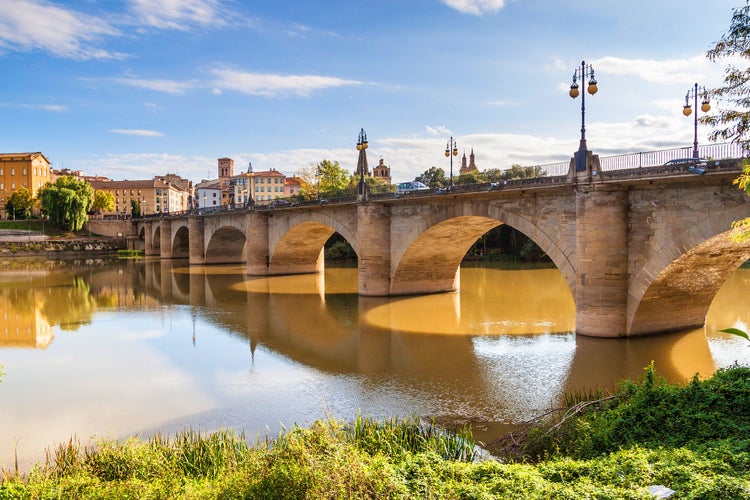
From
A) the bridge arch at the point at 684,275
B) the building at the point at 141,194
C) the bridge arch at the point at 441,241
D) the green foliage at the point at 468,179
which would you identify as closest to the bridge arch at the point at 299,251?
the bridge arch at the point at 441,241

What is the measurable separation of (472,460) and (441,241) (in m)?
20.6

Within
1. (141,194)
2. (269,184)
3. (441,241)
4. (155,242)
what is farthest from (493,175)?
(141,194)

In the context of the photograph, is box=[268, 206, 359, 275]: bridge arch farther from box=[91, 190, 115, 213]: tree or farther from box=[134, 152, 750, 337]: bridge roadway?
box=[91, 190, 115, 213]: tree

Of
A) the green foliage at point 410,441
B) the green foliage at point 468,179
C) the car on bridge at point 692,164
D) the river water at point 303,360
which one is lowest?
the river water at point 303,360

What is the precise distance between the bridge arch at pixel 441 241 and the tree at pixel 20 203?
83.8 metres

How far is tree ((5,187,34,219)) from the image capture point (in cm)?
9175

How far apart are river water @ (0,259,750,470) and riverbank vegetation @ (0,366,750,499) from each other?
5.83 ft

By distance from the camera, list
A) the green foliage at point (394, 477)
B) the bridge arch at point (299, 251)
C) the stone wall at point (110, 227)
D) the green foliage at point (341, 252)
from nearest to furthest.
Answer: the green foliage at point (394, 477), the bridge arch at point (299, 251), the green foliage at point (341, 252), the stone wall at point (110, 227)

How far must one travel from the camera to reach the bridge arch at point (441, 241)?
79.3 ft

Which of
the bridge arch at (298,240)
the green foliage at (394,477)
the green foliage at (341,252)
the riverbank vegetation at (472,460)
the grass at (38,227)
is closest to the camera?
the green foliage at (394,477)

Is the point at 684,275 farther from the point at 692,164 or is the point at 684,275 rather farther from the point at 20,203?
the point at 20,203

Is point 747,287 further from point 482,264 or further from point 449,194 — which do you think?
point 482,264

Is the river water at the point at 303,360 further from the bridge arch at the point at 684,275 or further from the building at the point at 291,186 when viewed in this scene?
the building at the point at 291,186

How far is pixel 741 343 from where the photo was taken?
1828cm
